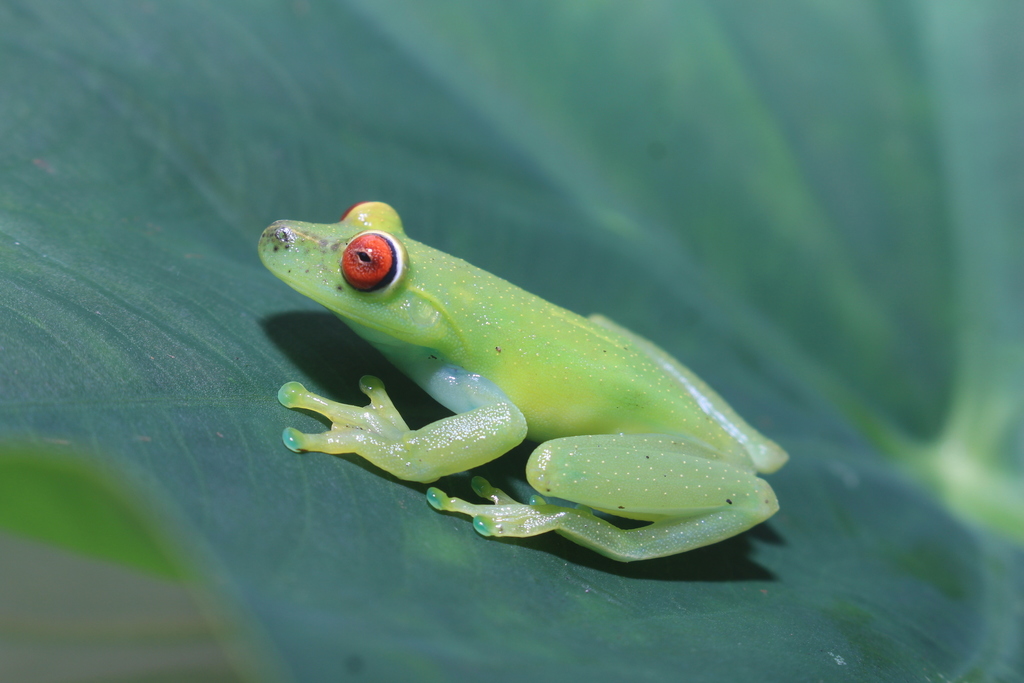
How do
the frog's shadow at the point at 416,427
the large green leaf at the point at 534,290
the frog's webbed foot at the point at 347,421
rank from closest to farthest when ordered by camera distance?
the large green leaf at the point at 534,290, the frog's webbed foot at the point at 347,421, the frog's shadow at the point at 416,427

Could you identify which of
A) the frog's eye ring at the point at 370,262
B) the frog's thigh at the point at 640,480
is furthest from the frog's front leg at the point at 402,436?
the frog's eye ring at the point at 370,262

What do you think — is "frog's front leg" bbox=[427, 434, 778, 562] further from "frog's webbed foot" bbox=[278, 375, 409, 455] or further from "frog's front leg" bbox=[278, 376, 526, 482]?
"frog's webbed foot" bbox=[278, 375, 409, 455]

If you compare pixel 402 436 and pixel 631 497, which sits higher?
pixel 631 497

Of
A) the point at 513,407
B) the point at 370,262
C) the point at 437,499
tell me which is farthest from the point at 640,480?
the point at 370,262

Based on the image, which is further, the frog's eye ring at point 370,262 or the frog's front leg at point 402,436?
the frog's eye ring at point 370,262

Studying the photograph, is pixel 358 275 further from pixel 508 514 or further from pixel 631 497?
pixel 631 497

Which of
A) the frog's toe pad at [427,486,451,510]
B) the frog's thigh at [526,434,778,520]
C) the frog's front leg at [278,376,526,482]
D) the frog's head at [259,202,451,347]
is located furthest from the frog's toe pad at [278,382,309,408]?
the frog's thigh at [526,434,778,520]

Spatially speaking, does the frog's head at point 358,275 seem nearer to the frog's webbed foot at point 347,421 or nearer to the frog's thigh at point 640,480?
the frog's webbed foot at point 347,421

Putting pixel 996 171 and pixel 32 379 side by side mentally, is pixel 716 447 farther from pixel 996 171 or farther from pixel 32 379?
pixel 996 171
